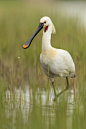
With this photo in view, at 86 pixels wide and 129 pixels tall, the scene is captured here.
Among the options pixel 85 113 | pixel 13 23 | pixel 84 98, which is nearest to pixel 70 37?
pixel 13 23

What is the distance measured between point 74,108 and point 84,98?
9.5 inches

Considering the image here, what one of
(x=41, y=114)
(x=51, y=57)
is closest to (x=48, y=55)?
(x=51, y=57)

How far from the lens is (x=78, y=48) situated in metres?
7.17

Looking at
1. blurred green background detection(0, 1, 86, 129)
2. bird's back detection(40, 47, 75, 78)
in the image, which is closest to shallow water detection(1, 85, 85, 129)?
blurred green background detection(0, 1, 86, 129)

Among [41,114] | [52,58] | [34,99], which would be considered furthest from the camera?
[52,58]

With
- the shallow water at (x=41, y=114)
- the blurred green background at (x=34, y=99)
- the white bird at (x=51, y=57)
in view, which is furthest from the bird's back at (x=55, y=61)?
the shallow water at (x=41, y=114)

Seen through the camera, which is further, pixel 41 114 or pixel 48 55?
pixel 48 55

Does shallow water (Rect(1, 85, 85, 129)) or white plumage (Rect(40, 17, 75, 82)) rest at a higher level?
white plumage (Rect(40, 17, 75, 82))

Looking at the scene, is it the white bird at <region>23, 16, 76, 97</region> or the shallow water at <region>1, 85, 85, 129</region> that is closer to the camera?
the shallow water at <region>1, 85, 85, 129</region>

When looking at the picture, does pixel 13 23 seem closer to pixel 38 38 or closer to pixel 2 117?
pixel 38 38

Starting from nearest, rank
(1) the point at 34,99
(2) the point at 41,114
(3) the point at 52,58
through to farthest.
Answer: (2) the point at 41,114 < (1) the point at 34,99 < (3) the point at 52,58

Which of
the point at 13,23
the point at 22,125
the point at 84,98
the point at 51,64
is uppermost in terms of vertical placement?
the point at 13,23

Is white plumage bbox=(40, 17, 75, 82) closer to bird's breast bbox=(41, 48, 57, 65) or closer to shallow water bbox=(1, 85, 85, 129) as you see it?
bird's breast bbox=(41, 48, 57, 65)

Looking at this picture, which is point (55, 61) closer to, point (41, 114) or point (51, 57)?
point (51, 57)
